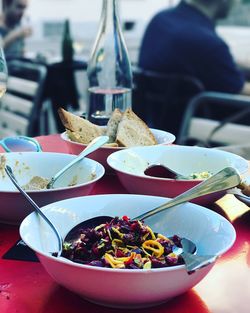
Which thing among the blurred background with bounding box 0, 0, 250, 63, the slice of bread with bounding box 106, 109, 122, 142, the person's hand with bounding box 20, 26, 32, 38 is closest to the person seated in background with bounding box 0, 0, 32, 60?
the person's hand with bounding box 20, 26, 32, 38

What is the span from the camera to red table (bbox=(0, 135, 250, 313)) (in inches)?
22.9

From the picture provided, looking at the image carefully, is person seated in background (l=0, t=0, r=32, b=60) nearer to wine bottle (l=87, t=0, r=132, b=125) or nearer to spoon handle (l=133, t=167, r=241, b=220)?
wine bottle (l=87, t=0, r=132, b=125)

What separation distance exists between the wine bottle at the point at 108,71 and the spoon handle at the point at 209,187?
1.89ft

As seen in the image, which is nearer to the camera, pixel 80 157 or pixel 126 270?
pixel 126 270

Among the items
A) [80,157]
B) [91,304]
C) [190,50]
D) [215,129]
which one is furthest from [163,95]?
[91,304]

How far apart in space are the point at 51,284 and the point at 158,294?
0.14 meters

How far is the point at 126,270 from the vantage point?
0.53 meters

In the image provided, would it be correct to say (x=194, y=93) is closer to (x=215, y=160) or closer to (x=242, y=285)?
(x=215, y=160)

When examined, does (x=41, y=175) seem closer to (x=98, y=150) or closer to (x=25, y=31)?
(x=98, y=150)

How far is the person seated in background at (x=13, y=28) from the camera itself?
12.2 feet

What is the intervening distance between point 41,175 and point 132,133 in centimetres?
22

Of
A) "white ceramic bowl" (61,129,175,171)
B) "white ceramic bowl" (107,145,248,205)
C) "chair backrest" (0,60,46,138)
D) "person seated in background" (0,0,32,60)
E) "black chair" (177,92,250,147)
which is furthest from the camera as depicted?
"person seated in background" (0,0,32,60)

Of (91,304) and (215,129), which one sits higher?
(91,304)

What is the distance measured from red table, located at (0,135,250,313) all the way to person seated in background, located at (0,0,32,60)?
3172 mm
